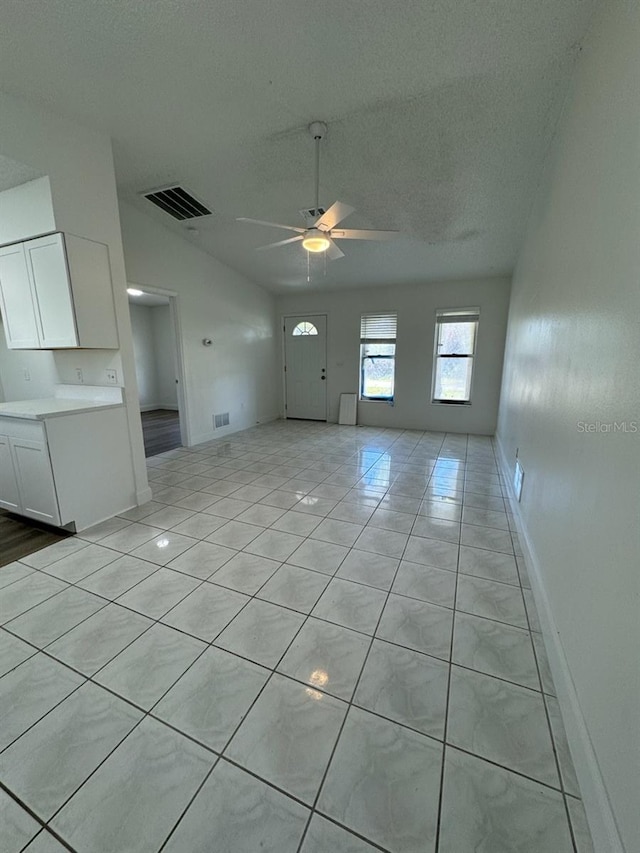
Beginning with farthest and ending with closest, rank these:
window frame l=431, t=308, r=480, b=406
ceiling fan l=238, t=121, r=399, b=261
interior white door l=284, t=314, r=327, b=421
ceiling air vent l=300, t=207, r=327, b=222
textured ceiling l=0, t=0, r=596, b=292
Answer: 1. interior white door l=284, t=314, r=327, b=421
2. window frame l=431, t=308, r=480, b=406
3. ceiling air vent l=300, t=207, r=327, b=222
4. ceiling fan l=238, t=121, r=399, b=261
5. textured ceiling l=0, t=0, r=596, b=292

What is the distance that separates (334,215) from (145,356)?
22.1ft

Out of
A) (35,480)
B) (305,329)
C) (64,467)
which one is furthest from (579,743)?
(305,329)

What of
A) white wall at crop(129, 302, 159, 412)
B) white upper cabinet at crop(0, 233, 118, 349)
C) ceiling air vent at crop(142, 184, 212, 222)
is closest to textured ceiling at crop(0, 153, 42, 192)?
white upper cabinet at crop(0, 233, 118, 349)

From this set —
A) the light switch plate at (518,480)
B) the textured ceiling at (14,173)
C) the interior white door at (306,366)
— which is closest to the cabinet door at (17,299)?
the textured ceiling at (14,173)

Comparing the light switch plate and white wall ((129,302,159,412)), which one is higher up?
white wall ((129,302,159,412))

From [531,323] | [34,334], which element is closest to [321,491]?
[531,323]

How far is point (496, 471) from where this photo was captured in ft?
12.9

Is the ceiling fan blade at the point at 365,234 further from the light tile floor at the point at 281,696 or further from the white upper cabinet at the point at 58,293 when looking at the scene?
the light tile floor at the point at 281,696

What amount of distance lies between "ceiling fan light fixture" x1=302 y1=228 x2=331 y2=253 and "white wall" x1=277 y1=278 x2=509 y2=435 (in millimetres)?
3422

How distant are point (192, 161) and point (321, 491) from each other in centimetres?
326

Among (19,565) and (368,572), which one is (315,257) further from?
(19,565)

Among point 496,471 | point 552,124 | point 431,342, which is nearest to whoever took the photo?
point 552,124

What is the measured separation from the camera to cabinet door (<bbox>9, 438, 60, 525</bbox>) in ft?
8.04

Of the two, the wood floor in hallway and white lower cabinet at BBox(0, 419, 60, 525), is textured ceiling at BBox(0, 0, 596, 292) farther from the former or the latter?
the wood floor in hallway
